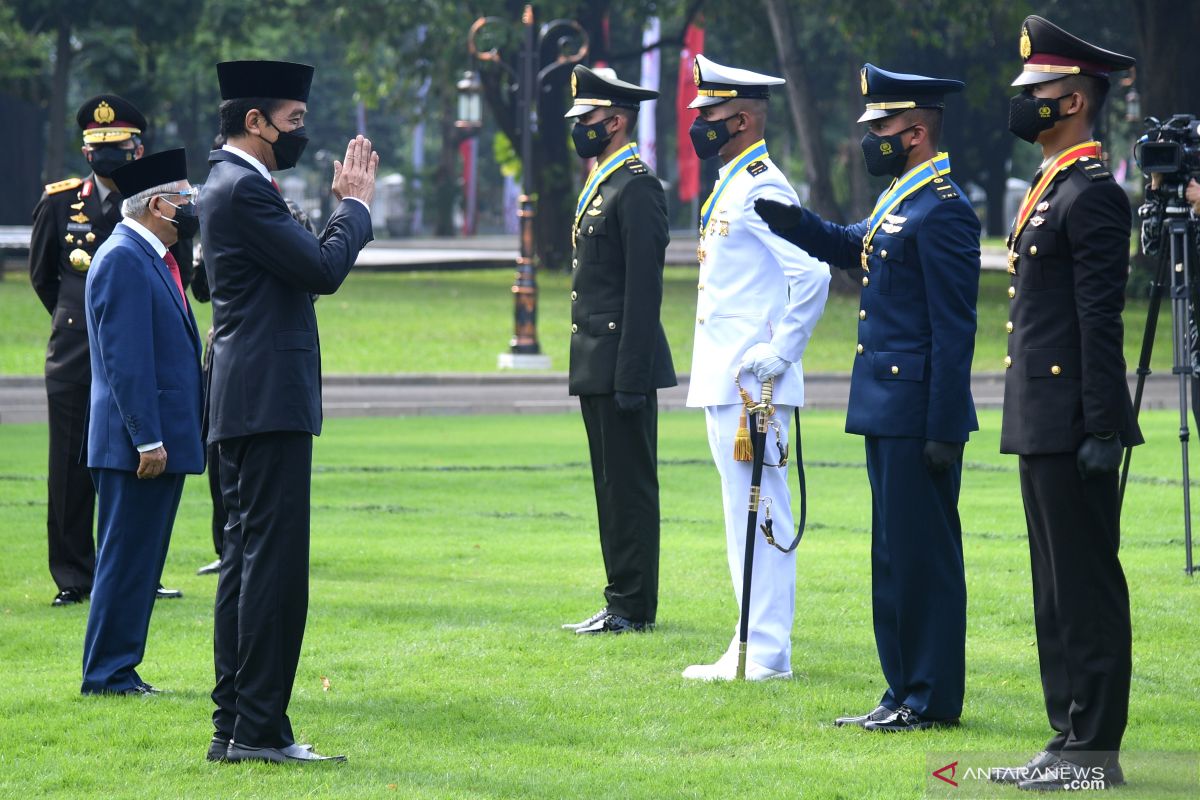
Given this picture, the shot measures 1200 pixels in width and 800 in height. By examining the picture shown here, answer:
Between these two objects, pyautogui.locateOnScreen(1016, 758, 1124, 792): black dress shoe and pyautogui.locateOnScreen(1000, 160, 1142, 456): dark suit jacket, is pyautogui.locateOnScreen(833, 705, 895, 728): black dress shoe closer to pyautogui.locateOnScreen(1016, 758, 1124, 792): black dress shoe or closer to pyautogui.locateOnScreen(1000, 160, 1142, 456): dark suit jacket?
pyautogui.locateOnScreen(1016, 758, 1124, 792): black dress shoe

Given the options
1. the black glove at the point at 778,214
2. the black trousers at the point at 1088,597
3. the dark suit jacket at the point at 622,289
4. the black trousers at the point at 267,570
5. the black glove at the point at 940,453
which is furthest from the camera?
the dark suit jacket at the point at 622,289

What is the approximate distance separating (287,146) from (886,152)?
218cm

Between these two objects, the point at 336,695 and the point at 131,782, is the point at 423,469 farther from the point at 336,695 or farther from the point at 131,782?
the point at 131,782

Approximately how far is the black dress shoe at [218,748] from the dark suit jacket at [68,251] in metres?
3.81

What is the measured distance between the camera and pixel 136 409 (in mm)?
7355

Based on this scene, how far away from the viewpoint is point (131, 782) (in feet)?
19.9

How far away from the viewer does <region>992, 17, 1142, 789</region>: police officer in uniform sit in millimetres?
5703

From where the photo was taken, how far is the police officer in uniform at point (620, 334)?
8.60 metres

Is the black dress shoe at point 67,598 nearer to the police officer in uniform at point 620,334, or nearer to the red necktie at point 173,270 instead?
the red necktie at point 173,270

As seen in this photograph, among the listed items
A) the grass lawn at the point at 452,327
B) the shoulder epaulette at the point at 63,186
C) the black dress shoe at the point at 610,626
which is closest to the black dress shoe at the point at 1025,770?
the black dress shoe at the point at 610,626

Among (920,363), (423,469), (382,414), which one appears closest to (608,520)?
(920,363)

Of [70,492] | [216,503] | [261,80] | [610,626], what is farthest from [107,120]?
[610,626]

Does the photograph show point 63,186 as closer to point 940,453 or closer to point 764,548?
point 764,548

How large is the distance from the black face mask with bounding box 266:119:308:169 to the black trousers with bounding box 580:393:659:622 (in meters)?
2.79
